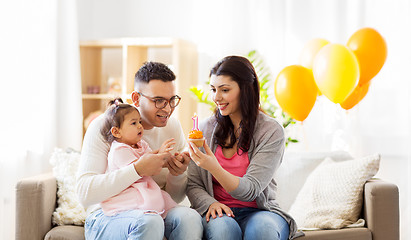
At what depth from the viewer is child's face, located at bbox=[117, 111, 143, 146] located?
2.00 meters

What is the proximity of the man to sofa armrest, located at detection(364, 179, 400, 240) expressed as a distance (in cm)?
91

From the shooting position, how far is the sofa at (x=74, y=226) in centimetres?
234

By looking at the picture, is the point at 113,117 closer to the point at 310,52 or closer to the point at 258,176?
the point at 258,176

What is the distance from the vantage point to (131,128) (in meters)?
2.00

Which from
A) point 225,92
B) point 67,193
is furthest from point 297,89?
point 67,193

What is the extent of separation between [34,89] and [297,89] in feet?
5.93

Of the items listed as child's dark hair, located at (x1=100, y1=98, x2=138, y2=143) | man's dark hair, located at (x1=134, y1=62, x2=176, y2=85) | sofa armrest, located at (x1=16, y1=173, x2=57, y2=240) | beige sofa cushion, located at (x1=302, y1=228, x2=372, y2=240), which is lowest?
beige sofa cushion, located at (x1=302, y1=228, x2=372, y2=240)

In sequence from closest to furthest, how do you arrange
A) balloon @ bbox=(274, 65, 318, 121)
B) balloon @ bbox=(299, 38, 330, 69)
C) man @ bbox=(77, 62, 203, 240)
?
1. man @ bbox=(77, 62, 203, 240)
2. balloon @ bbox=(274, 65, 318, 121)
3. balloon @ bbox=(299, 38, 330, 69)

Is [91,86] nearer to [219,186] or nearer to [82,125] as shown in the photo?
[82,125]

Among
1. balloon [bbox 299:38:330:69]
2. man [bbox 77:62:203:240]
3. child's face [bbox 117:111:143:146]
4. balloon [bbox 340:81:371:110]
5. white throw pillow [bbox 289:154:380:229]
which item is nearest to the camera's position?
man [bbox 77:62:203:240]

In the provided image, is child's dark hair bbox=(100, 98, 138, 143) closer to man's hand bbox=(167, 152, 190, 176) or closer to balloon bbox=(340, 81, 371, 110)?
man's hand bbox=(167, 152, 190, 176)

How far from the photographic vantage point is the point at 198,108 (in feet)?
13.3

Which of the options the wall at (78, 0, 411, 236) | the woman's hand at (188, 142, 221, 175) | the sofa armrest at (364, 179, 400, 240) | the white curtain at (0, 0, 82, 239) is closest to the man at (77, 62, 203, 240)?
the woman's hand at (188, 142, 221, 175)

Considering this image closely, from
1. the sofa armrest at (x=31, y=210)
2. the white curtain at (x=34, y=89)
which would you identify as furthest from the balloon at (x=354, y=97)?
the white curtain at (x=34, y=89)
